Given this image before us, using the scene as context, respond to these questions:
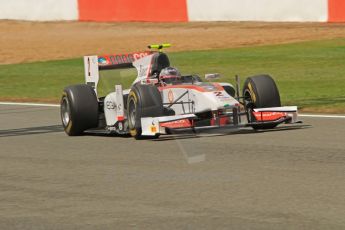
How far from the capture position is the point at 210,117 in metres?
12.0

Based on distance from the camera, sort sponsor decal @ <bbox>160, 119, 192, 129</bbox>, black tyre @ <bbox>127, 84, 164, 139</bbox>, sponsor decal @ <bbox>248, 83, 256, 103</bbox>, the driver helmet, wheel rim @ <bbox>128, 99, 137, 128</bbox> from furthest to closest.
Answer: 1. the driver helmet
2. sponsor decal @ <bbox>248, 83, 256, 103</bbox>
3. wheel rim @ <bbox>128, 99, 137, 128</bbox>
4. black tyre @ <bbox>127, 84, 164, 139</bbox>
5. sponsor decal @ <bbox>160, 119, 192, 129</bbox>

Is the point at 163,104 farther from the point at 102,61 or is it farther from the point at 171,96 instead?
the point at 102,61

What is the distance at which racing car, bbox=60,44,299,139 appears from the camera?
1173 centimetres

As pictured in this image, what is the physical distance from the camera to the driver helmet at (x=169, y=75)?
493 inches

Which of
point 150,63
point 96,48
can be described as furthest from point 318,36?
point 150,63

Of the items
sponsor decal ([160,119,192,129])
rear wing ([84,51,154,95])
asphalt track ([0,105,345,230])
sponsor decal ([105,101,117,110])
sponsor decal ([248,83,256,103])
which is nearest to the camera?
asphalt track ([0,105,345,230])

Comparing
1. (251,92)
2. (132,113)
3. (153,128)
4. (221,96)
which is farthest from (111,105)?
(251,92)

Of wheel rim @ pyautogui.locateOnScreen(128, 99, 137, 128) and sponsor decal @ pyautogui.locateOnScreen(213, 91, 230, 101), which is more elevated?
sponsor decal @ pyautogui.locateOnScreen(213, 91, 230, 101)

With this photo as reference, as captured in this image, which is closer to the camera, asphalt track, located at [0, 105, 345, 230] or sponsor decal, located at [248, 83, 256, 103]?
asphalt track, located at [0, 105, 345, 230]

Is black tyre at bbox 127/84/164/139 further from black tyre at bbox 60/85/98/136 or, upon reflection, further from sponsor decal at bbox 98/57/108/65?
sponsor decal at bbox 98/57/108/65

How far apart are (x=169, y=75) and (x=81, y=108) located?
1173mm

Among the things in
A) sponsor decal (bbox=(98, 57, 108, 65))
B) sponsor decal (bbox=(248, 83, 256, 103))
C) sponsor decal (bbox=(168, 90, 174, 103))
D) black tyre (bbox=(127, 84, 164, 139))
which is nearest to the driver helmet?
sponsor decal (bbox=(168, 90, 174, 103))

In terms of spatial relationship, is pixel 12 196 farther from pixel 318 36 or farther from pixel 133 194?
pixel 318 36

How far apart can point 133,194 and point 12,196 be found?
3.17ft
